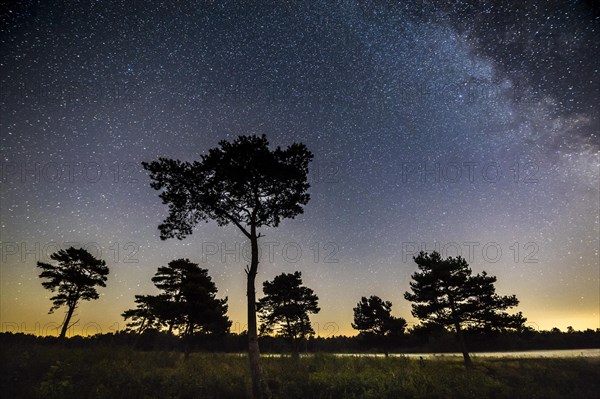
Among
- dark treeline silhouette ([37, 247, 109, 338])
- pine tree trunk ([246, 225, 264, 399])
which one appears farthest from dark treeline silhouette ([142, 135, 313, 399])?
dark treeline silhouette ([37, 247, 109, 338])

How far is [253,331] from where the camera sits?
1351 centimetres

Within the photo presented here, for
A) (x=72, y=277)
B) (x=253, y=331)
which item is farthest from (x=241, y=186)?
(x=72, y=277)

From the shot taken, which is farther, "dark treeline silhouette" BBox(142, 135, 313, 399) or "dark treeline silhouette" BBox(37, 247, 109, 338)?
"dark treeline silhouette" BBox(37, 247, 109, 338)

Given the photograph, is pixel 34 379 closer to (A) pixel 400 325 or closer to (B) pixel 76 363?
(B) pixel 76 363

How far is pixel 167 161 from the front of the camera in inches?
581

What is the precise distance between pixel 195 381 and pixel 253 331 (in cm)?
318

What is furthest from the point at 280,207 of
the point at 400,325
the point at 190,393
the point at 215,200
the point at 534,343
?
the point at 534,343

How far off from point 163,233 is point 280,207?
7053 millimetres

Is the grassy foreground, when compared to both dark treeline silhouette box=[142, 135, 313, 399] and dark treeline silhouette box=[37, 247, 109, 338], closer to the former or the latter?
dark treeline silhouette box=[142, 135, 313, 399]

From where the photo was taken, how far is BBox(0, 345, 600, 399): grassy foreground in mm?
10086

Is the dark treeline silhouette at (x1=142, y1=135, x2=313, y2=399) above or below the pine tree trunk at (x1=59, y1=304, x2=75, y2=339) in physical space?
above

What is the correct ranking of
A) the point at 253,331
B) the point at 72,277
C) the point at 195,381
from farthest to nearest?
the point at 72,277, the point at 253,331, the point at 195,381

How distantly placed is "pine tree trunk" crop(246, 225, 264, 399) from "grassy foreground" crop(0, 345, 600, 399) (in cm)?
73

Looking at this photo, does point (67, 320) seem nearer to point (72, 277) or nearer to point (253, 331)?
point (72, 277)
